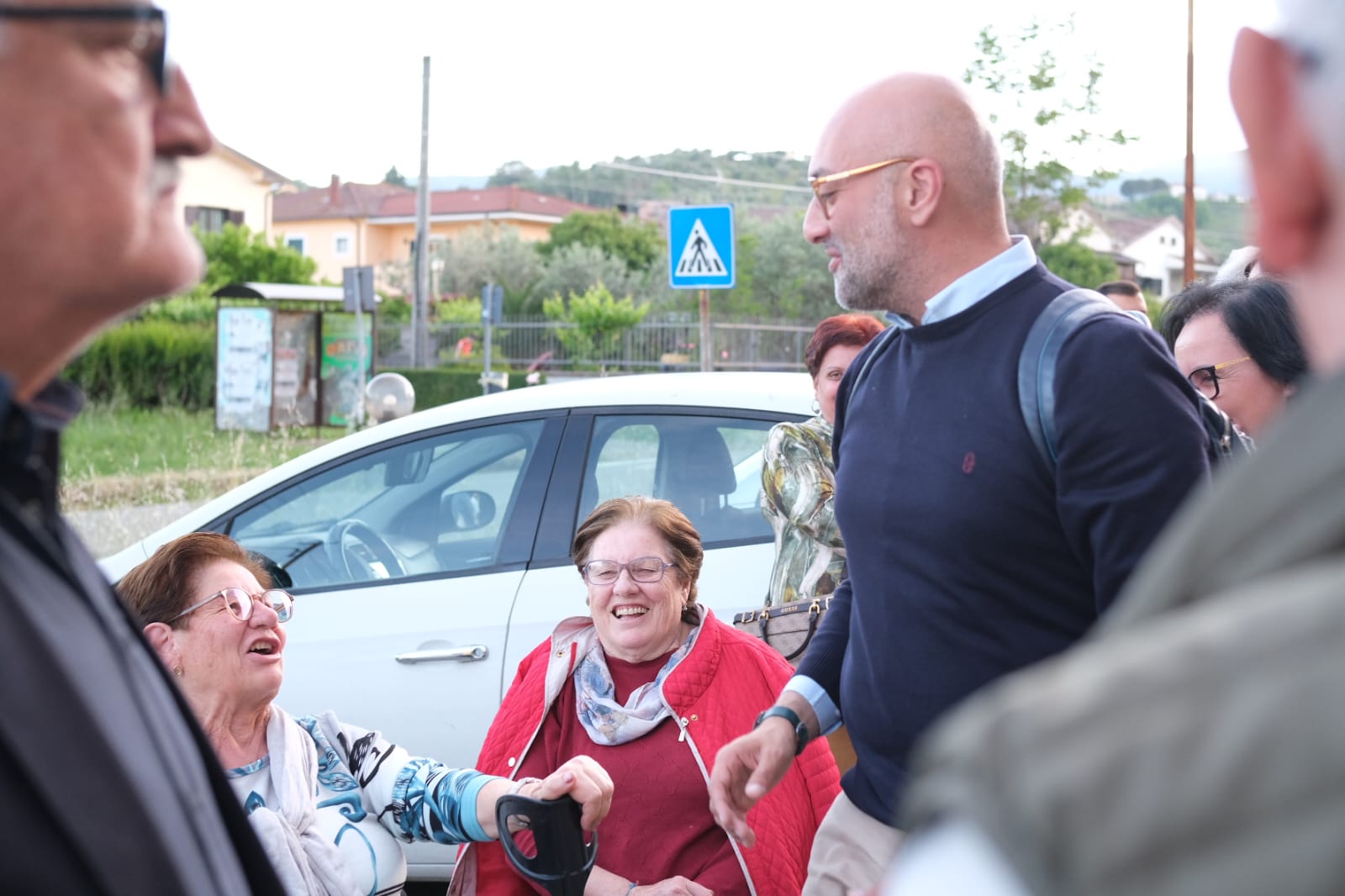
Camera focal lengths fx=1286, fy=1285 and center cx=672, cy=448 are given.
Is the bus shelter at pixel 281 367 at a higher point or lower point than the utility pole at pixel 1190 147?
lower

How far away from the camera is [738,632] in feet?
12.0

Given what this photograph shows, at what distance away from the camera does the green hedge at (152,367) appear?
89.0 feet

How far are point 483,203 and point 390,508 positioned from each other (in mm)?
73749

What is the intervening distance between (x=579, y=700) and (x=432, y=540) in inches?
51.8

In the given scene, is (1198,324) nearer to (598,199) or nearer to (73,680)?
(73,680)

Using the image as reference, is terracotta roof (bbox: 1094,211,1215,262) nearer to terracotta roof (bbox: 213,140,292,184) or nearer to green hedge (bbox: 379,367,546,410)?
terracotta roof (bbox: 213,140,292,184)

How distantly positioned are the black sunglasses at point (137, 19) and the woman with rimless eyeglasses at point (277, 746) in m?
1.99

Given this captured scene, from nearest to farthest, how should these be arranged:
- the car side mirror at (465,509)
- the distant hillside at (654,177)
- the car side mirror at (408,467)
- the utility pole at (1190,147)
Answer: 1. the car side mirror at (465,509)
2. the car side mirror at (408,467)
3. the utility pole at (1190,147)
4. the distant hillside at (654,177)

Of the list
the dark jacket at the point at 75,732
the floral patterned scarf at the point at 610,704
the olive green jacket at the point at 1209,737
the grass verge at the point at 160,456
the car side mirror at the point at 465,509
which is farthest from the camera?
the grass verge at the point at 160,456

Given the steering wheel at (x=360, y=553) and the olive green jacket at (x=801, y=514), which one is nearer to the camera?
the olive green jacket at (x=801, y=514)

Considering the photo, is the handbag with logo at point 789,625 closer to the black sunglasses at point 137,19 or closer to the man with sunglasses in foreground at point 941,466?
the man with sunglasses in foreground at point 941,466

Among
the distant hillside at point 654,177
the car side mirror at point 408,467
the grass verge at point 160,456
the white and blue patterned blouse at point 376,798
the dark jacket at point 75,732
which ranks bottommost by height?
Answer: the grass verge at point 160,456

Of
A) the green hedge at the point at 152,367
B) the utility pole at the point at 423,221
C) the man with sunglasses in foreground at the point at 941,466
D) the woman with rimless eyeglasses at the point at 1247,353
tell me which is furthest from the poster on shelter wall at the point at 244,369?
the man with sunglasses in foreground at the point at 941,466

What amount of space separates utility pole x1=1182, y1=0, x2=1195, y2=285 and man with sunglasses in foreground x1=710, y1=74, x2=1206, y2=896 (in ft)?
47.0
